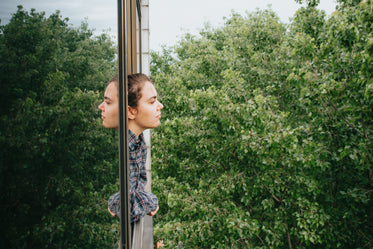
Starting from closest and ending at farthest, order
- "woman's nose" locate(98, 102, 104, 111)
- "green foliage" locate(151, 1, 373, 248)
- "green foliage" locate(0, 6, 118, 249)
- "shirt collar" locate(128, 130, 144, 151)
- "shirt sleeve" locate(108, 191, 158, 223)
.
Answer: "green foliage" locate(0, 6, 118, 249) < "woman's nose" locate(98, 102, 104, 111) < "shirt collar" locate(128, 130, 144, 151) < "shirt sleeve" locate(108, 191, 158, 223) < "green foliage" locate(151, 1, 373, 248)

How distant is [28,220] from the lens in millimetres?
460

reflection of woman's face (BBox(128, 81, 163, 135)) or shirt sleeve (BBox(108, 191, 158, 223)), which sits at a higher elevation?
reflection of woman's face (BBox(128, 81, 163, 135))

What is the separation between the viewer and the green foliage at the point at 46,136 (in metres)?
0.42

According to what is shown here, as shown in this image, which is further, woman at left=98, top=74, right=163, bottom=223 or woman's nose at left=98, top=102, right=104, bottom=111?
woman at left=98, top=74, right=163, bottom=223

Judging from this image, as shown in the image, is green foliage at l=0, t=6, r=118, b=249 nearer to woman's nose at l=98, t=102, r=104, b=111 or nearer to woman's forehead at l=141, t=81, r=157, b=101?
woman's nose at l=98, t=102, r=104, b=111

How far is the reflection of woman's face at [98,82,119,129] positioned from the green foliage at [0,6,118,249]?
25 centimetres

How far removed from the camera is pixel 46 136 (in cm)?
52

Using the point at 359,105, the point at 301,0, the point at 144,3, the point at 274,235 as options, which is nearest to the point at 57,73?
the point at 359,105

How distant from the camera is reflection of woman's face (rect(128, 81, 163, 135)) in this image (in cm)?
181

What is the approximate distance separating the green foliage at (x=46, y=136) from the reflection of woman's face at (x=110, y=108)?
25 centimetres

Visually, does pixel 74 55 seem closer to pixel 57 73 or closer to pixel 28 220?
pixel 57 73

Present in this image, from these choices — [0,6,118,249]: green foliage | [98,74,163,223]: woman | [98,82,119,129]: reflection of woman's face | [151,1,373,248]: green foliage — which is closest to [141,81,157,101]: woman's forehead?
[98,74,163,223]: woman

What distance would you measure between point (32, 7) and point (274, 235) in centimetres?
638

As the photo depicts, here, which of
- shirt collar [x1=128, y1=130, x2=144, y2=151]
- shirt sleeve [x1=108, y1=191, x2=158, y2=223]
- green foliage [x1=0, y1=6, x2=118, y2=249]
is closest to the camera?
green foliage [x1=0, y1=6, x2=118, y2=249]
